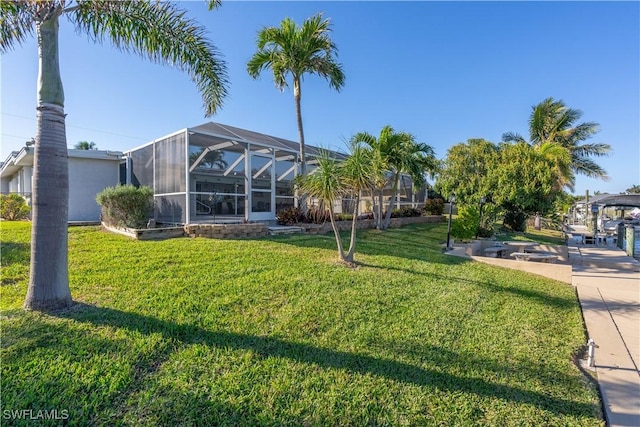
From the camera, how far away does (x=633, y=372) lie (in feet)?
10.9

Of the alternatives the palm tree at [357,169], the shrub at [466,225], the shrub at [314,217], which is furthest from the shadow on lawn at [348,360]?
the shrub at [466,225]

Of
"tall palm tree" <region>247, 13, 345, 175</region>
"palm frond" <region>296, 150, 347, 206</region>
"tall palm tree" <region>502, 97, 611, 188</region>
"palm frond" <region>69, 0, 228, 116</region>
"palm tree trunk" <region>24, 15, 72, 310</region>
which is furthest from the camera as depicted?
"tall palm tree" <region>502, 97, 611, 188</region>

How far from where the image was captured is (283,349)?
10.9 feet

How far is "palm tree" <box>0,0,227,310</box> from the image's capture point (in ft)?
11.7

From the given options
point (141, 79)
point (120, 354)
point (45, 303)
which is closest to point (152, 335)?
point (120, 354)

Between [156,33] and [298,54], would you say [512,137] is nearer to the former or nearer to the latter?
[298,54]

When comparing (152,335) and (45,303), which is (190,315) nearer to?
(152,335)

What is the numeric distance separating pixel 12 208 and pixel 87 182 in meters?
3.82

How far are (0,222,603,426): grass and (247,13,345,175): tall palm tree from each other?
7451mm

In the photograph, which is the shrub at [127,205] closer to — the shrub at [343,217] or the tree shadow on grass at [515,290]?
the tree shadow on grass at [515,290]

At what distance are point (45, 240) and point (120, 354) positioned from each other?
194cm

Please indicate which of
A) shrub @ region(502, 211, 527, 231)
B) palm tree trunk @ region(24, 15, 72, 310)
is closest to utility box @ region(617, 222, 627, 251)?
shrub @ region(502, 211, 527, 231)

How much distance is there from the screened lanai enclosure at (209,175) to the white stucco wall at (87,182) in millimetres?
768

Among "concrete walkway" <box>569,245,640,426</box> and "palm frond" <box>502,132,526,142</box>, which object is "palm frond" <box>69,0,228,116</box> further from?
"palm frond" <box>502,132,526,142</box>
